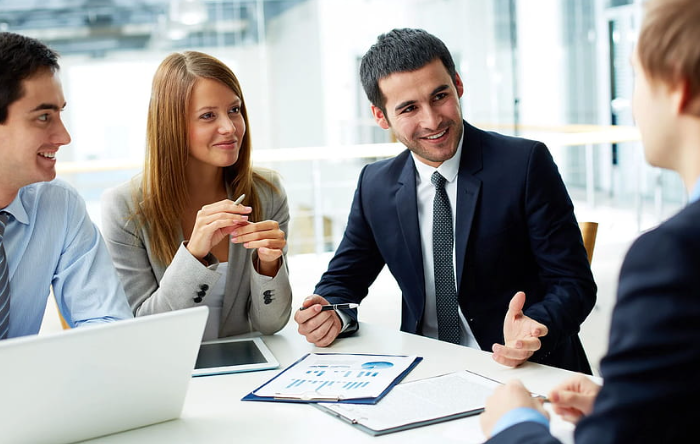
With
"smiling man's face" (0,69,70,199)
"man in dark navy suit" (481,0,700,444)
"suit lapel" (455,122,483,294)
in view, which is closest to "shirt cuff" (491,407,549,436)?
"man in dark navy suit" (481,0,700,444)

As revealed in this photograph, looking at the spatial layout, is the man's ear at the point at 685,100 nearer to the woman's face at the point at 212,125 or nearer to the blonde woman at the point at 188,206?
the blonde woman at the point at 188,206

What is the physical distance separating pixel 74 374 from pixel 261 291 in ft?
2.75

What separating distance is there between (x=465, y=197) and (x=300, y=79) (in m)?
3.93

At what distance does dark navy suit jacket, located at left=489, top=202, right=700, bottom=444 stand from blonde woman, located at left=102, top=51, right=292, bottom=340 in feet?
4.17

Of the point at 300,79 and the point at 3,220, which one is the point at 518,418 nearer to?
the point at 3,220

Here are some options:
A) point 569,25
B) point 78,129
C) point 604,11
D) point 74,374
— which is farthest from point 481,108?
point 74,374

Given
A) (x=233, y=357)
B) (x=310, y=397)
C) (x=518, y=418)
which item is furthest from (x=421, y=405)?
(x=233, y=357)

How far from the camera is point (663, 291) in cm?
72

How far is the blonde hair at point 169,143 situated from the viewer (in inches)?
82.4

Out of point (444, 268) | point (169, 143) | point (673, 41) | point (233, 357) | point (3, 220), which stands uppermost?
point (673, 41)

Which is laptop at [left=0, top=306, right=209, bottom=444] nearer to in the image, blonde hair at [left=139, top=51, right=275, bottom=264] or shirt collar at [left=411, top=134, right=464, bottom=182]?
blonde hair at [left=139, top=51, right=275, bottom=264]

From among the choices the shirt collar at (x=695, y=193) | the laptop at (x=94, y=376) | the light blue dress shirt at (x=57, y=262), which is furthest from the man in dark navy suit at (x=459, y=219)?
the shirt collar at (x=695, y=193)

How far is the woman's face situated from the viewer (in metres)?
2.13

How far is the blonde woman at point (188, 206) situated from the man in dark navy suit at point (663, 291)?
1.25m
